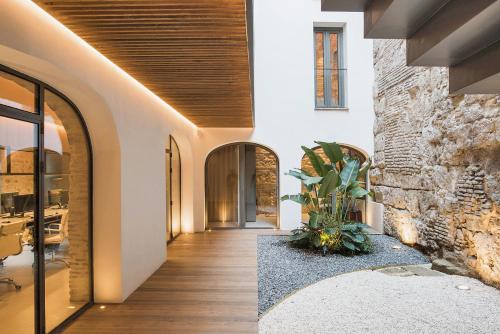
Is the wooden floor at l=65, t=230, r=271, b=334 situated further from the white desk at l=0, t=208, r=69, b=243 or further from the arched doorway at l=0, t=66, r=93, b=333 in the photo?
the white desk at l=0, t=208, r=69, b=243

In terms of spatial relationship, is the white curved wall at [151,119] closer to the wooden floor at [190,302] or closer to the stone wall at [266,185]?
the wooden floor at [190,302]

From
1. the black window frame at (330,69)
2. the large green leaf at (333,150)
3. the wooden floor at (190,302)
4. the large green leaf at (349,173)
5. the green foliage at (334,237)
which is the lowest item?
the wooden floor at (190,302)

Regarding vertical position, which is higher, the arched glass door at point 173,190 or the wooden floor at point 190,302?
the arched glass door at point 173,190

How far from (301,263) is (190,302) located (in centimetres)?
226

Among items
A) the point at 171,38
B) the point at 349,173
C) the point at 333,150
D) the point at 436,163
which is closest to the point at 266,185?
the point at 349,173

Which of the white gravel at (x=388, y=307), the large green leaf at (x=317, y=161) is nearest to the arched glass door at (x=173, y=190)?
the large green leaf at (x=317, y=161)

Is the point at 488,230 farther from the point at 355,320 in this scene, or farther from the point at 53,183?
the point at 53,183

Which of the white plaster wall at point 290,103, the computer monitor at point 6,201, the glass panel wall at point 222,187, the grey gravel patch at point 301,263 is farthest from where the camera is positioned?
the glass panel wall at point 222,187

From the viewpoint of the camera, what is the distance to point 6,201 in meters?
2.48

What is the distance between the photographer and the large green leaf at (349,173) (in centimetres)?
614

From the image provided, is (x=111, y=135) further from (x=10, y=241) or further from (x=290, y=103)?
(x=290, y=103)

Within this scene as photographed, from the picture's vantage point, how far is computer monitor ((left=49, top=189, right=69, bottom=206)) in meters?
3.08

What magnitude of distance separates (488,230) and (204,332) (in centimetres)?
392

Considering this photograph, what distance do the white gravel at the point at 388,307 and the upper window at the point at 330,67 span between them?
213 inches
